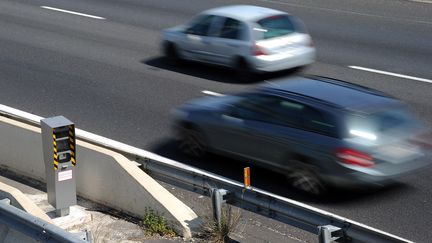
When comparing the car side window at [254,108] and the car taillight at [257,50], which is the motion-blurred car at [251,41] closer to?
the car taillight at [257,50]

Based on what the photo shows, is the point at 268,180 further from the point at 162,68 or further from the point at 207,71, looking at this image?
the point at 162,68

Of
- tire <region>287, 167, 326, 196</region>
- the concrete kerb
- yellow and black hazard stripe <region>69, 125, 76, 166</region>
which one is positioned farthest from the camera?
tire <region>287, 167, 326, 196</region>

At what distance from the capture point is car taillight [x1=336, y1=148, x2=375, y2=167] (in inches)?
455

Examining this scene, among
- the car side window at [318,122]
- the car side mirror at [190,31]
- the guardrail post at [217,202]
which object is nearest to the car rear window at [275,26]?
the car side mirror at [190,31]

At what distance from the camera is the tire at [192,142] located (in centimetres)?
1377

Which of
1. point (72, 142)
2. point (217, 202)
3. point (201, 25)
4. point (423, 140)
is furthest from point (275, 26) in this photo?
point (217, 202)

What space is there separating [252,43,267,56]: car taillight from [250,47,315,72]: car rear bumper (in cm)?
7

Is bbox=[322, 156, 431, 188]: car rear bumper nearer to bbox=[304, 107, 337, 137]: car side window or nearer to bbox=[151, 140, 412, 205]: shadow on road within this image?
bbox=[151, 140, 412, 205]: shadow on road

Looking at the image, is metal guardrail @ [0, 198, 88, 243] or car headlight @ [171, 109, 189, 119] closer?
metal guardrail @ [0, 198, 88, 243]

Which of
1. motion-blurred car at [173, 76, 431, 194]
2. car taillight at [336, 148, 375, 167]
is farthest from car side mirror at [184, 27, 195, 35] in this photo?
car taillight at [336, 148, 375, 167]

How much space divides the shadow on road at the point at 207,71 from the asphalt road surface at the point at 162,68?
0.15 ft

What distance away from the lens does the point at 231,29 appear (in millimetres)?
18734

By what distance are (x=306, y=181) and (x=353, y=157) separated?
87cm

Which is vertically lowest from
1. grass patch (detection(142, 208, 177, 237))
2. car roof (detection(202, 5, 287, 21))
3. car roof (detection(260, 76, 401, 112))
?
grass patch (detection(142, 208, 177, 237))
